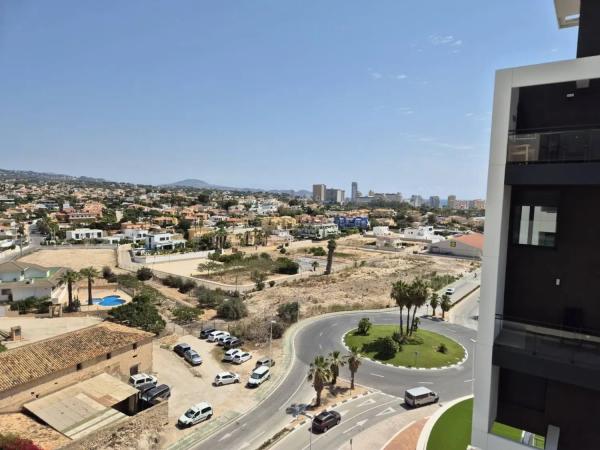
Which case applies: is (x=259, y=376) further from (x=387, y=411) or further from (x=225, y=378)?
(x=387, y=411)

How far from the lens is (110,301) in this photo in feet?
174

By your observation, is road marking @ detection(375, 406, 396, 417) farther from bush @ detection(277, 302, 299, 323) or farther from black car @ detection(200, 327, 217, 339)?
black car @ detection(200, 327, 217, 339)

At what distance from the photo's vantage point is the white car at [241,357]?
33062 mm

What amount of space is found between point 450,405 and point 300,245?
8728cm

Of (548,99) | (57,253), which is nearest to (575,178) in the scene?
(548,99)

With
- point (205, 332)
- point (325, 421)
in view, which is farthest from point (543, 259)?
point (205, 332)

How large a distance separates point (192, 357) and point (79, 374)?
10068 millimetres

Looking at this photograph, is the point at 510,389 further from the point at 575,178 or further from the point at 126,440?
the point at 126,440

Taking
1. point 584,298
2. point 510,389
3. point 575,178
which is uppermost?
point 575,178

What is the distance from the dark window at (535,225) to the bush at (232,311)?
39820mm

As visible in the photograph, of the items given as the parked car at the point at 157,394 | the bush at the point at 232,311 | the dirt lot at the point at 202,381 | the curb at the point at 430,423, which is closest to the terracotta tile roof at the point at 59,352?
the parked car at the point at 157,394

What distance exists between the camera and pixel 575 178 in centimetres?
775

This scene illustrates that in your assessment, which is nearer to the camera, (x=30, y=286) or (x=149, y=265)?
(x=30, y=286)

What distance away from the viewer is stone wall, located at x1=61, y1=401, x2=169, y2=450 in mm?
18766
